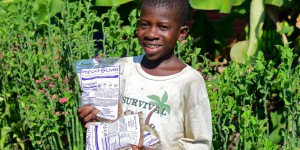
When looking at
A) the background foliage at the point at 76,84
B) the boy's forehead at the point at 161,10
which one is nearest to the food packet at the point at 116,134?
the boy's forehead at the point at 161,10

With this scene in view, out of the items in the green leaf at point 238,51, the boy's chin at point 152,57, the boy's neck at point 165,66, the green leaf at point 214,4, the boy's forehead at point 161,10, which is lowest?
the green leaf at point 238,51

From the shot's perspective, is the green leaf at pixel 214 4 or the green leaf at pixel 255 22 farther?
the green leaf at pixel 255 22

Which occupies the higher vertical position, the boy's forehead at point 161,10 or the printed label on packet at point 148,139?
the boy's forehead at point 161,10

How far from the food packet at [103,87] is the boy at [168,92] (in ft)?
0.22

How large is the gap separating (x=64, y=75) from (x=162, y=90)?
Result: 148 cm

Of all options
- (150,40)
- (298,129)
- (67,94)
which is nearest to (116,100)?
(150,40)

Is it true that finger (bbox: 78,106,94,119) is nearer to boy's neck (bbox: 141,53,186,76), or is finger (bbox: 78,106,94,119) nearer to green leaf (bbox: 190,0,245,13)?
boy's neck (bbox: 141,53,186,76)

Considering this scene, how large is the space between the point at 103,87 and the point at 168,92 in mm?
294

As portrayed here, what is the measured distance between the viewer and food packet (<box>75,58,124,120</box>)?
319 centimetres

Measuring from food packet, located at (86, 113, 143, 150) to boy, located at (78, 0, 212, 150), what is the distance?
0.04 meters

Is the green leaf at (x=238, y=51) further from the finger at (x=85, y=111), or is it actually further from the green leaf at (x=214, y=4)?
the finger at (x=85, y=111)

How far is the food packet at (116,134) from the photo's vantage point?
3.10 meters

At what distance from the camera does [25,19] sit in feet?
16.7

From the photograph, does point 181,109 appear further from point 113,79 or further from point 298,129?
point 298,129
